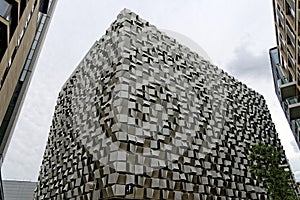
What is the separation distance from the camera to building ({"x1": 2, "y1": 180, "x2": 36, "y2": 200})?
4533cm

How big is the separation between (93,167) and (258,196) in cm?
1211

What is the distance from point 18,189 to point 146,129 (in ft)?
134

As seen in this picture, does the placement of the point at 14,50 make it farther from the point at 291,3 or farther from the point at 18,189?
the point at 18,189

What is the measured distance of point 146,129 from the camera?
14.0m

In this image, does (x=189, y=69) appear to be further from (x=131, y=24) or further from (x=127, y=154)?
(x=127, y=154)

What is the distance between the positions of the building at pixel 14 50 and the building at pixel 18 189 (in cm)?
2352

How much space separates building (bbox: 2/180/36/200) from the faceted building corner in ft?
89.9

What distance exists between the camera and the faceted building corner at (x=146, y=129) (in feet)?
42.8

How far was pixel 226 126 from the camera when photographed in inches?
794

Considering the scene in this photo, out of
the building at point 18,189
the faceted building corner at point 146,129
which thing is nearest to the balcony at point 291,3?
the faceted building corner at point 146,129

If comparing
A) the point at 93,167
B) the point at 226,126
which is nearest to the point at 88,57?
the point at 93,167

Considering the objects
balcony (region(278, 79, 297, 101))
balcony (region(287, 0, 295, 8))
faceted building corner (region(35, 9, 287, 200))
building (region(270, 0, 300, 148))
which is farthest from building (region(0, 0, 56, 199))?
balcony (region(278, 79, 297, 101))

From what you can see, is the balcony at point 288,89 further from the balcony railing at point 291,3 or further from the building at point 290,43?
the balcony railing at point 291,3

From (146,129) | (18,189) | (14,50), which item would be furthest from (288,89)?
(18,189)
